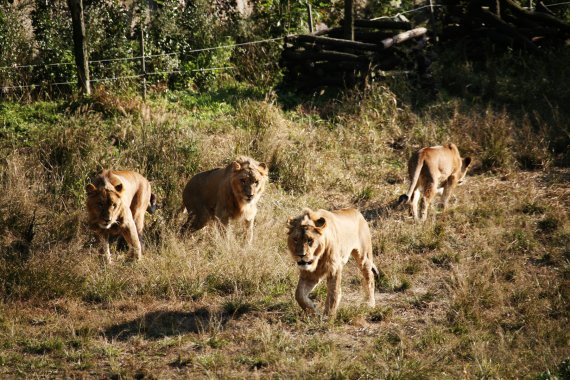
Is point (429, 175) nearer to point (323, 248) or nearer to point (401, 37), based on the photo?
point (323, 248)

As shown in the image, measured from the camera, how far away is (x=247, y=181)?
11.6 metres

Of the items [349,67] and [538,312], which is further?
[349,67]

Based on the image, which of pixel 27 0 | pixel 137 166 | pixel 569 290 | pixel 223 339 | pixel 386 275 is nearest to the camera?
pixel 223 339

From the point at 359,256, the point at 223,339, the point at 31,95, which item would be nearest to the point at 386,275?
the point at 359,256

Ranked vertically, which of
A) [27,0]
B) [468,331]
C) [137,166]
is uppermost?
[27,0]

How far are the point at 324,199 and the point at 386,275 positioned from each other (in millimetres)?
3350

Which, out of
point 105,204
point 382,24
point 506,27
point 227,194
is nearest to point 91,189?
point 105,204

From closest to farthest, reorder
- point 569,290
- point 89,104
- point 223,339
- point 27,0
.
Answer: point 223,339 → point 569,290 → point 89,104 → point 27,0

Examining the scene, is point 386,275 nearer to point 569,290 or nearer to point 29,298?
point 569,290

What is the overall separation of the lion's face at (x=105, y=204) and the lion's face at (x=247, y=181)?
165 centimetres

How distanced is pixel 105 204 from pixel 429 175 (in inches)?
204

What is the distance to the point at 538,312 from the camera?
941cm

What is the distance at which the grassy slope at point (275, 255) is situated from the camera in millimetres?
8461

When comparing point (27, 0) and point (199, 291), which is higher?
point (27, 0)
